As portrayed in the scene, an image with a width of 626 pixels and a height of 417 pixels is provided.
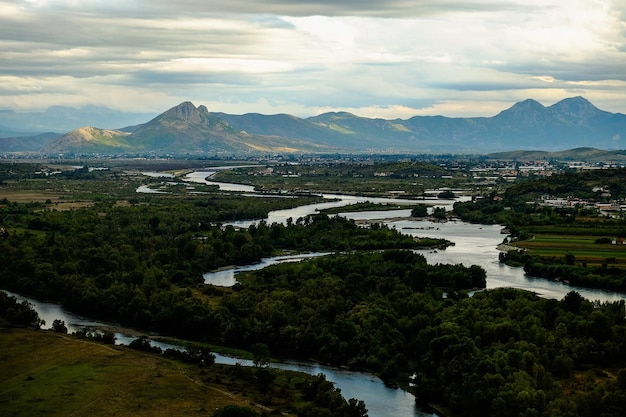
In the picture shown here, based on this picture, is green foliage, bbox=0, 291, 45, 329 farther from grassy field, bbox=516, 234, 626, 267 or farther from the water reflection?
grassy field, bbox=516, 234, 626, 267

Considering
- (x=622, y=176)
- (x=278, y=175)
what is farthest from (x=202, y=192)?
(x=622, y=176)

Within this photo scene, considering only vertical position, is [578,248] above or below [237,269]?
above

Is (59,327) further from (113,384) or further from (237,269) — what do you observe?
(237,269)


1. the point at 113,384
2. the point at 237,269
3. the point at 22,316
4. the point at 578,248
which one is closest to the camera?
the point at 113,384

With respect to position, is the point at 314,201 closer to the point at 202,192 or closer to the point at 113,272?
the point at 202,192

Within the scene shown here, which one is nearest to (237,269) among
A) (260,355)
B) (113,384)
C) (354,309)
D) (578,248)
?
(354,309)

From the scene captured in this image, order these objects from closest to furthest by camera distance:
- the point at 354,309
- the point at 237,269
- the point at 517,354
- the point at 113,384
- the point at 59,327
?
the point at 517,354, the point at 113,384, the point at 59,327, the point at 354,309, the point at 237,269

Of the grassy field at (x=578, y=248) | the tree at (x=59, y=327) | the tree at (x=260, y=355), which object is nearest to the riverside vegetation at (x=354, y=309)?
the tree at (x=260, y=355)

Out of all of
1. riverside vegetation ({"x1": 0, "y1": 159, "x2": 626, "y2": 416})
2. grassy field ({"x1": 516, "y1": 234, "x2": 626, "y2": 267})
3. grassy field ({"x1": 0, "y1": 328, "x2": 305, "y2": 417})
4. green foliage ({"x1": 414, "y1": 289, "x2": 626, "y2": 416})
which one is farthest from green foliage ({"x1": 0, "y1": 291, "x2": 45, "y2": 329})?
grassy field ({"x1": 516, "y1": 234, "x2": 626, "y2": 267})
